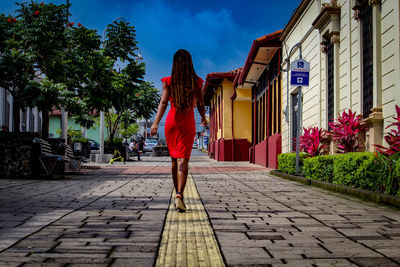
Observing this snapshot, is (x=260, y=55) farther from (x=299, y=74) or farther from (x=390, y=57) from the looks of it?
(x=390, y=57)

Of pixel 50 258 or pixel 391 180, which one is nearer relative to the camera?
pixel 50 258

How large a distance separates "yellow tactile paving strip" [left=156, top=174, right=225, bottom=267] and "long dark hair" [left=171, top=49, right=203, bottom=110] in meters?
1.31

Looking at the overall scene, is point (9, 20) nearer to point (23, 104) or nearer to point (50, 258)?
point (23, 104)

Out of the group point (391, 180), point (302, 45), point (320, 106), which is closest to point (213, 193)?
point (391, 180)

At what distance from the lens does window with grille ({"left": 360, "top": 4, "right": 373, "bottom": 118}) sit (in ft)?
27.3

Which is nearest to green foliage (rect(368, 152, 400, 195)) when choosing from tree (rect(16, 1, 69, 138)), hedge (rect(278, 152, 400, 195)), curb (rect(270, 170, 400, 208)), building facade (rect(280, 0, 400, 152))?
hedge (rect(278, 152, 400, 195))

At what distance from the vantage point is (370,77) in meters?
8.31

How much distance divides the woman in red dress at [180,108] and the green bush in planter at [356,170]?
108 inches

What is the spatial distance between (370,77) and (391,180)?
327cm

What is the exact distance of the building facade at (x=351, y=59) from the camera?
751 cm

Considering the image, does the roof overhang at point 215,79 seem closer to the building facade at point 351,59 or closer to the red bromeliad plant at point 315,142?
the building facade at point 351,59

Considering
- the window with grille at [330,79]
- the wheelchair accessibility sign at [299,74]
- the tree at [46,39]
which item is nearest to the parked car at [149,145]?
the tree at [46,39]

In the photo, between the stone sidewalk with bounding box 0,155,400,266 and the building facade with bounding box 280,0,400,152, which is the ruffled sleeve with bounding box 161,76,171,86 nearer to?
the stone sidewalk with bounding box 0,155,400,266

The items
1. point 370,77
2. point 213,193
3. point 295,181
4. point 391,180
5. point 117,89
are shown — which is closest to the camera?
point 391,180
